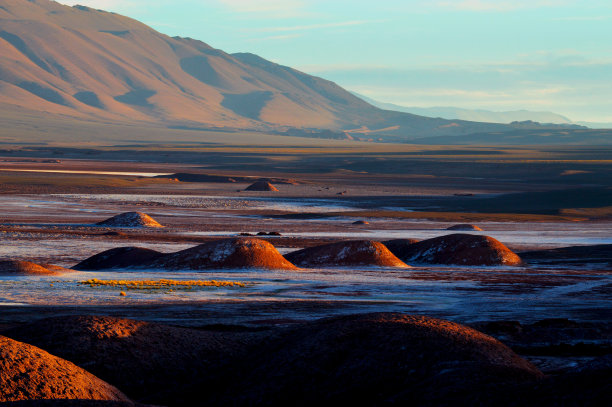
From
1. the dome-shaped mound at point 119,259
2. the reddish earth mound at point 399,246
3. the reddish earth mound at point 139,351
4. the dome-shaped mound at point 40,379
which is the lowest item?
the dome-shaped mound at point 119,259

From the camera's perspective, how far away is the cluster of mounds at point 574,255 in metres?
32.0

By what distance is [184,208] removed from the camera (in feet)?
180

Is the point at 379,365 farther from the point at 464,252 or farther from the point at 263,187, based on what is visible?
the point at 263,187

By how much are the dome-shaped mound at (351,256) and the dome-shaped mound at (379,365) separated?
17.0 metres

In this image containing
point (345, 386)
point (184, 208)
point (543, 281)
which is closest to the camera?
point (345, 386)

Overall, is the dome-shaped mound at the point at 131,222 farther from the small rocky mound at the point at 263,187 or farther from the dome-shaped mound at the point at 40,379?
the dome-shaped mound at the point at 40,379

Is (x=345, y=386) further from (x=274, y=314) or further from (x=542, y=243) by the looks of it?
(x=542, y=243)

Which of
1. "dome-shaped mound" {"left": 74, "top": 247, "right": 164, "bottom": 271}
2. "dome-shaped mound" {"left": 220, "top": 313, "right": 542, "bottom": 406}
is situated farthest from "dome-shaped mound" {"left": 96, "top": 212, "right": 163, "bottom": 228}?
"dome-shaped mound" {"left": 220, "top": 313, "right": 542, "bottom": 406}

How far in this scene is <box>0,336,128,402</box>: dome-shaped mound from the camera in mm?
10367

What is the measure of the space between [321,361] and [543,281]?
50.7 ft

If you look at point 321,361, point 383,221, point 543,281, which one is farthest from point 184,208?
point 321,361

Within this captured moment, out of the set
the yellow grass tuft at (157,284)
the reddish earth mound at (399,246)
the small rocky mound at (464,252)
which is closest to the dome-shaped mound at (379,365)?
the yellow grass tuft at (157,284)

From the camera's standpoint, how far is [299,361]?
12273 mm

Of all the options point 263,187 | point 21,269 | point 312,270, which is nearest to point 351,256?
point 312,270
